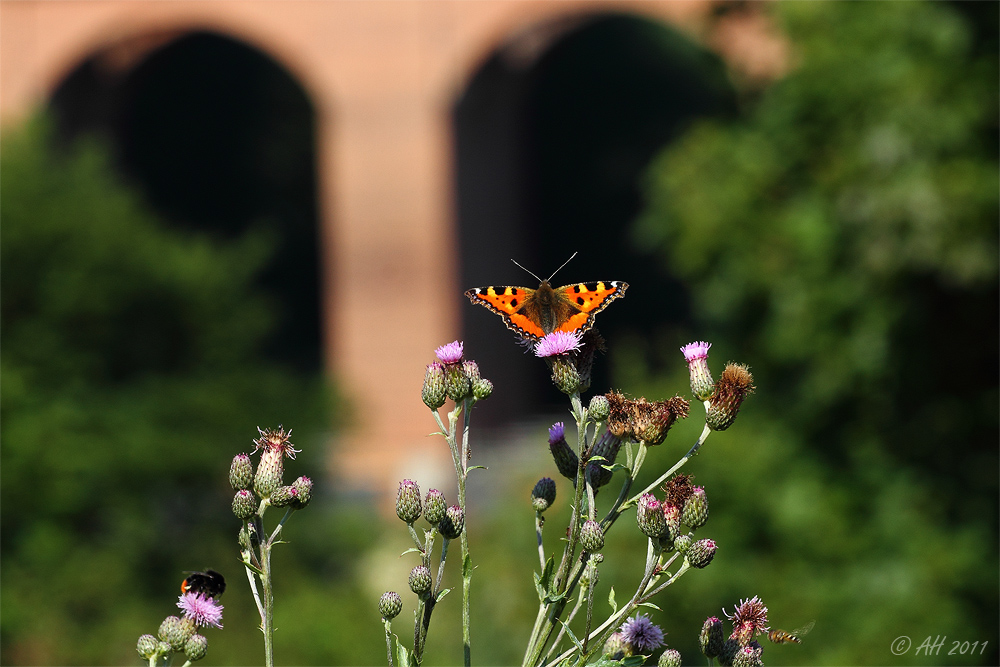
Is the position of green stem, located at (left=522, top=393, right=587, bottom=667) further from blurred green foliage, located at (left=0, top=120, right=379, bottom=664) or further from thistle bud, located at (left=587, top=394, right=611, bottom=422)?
blurred green foliage, located at (left=0, top=120, right=379, bottom=664)

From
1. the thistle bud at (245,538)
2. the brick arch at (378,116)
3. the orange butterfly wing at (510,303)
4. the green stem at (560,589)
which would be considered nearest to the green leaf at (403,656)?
the green stem at (560,589)

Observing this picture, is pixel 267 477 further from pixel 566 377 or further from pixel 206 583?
pixel 566 377

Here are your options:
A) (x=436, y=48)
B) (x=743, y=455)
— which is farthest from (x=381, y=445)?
(x=743, y=455)

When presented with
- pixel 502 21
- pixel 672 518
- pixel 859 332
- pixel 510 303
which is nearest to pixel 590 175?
pixel 502 21

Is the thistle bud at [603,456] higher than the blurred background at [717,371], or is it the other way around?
the blurred background at [717,371]

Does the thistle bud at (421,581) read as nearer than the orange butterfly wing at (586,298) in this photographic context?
Yes

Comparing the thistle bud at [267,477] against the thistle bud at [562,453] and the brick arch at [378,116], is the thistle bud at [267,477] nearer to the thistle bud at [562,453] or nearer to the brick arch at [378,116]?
the thistle bud at [562,453]
